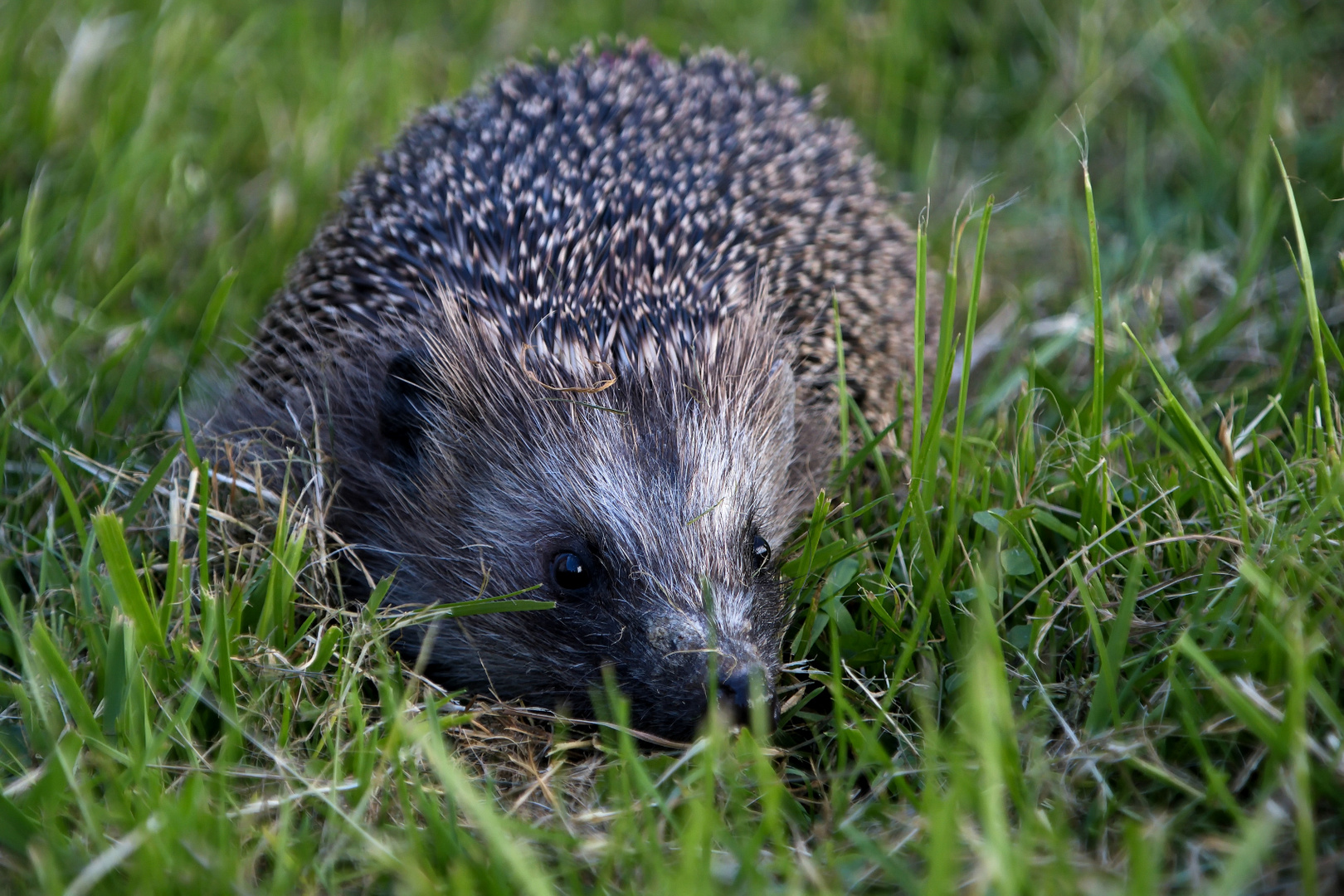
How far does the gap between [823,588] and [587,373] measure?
0.94 meters

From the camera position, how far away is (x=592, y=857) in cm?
240

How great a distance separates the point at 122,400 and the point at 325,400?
2.60 ft

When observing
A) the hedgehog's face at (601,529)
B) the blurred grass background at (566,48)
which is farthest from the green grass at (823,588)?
the hedgehog's face at (601,529)

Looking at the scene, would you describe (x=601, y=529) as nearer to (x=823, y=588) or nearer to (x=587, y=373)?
(x=587, y=373)

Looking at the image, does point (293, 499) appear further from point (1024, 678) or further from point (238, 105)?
point (238, 105)

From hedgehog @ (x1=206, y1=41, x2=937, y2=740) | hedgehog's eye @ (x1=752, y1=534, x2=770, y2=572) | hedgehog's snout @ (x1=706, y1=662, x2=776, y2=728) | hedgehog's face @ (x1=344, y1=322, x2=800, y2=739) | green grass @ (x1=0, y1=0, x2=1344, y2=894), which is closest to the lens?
green grass @ (x1=0, y1=0, x2=1344, y2=894)

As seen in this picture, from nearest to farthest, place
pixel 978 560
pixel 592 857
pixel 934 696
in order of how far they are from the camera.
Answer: pixel 592 857
pixel 934 696
pixel 978 560

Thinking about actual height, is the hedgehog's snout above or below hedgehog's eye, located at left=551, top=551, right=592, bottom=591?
below

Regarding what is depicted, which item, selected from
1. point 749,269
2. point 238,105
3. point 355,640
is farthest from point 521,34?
point 355,640

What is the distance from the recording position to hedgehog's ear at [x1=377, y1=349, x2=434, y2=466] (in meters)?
3.69

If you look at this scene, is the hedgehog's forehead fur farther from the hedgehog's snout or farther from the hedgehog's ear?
the hedgehog's snout

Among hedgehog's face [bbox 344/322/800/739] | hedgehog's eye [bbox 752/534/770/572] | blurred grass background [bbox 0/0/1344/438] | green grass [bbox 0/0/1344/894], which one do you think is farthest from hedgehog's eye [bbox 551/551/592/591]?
blurred grass background [bbox 0/0/1344/438]

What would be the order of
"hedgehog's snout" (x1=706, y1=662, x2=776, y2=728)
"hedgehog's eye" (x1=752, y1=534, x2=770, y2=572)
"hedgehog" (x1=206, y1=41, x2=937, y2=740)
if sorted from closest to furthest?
"hedgehog's snout" (x1=706, y1=662, x2=776, y2=728) → "hedgehog" (x1=206, y1=41, x2=937, y2=740) → "hedgehog's eye" (x1=752, y1=534, x2=770, y2=572)

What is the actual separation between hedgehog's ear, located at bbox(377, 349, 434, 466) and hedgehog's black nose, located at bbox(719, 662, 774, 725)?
137 centimetres
